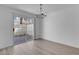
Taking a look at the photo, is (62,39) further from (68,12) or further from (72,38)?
(68,12)

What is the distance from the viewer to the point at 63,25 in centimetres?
527

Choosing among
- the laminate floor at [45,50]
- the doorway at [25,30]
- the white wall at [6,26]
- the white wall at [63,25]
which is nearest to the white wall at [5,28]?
the white wall at [6,26]

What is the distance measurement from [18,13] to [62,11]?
2608mm

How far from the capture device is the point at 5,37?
4.52m

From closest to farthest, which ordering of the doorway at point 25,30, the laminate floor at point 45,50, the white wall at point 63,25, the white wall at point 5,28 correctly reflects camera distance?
the laminate floor at point 45,50 → the white wall at point 5,28 → the white wall at point 63,25 → the doorway at point 25,30

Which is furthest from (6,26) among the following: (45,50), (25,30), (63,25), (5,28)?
(63,25)

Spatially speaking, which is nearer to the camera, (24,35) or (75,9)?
(75,9)

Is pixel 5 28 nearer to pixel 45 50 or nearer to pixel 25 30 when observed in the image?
pixel 45 50

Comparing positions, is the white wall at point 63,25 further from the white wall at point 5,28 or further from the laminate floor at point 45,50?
the white wall at point 5,28

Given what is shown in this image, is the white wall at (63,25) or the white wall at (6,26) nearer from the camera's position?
the white wall at (6,26)

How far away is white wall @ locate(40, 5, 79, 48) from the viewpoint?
4.60m

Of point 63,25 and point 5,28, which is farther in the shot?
point 63,25

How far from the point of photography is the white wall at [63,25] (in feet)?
15.1

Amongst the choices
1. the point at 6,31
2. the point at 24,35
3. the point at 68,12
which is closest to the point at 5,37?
the point at 6,31
